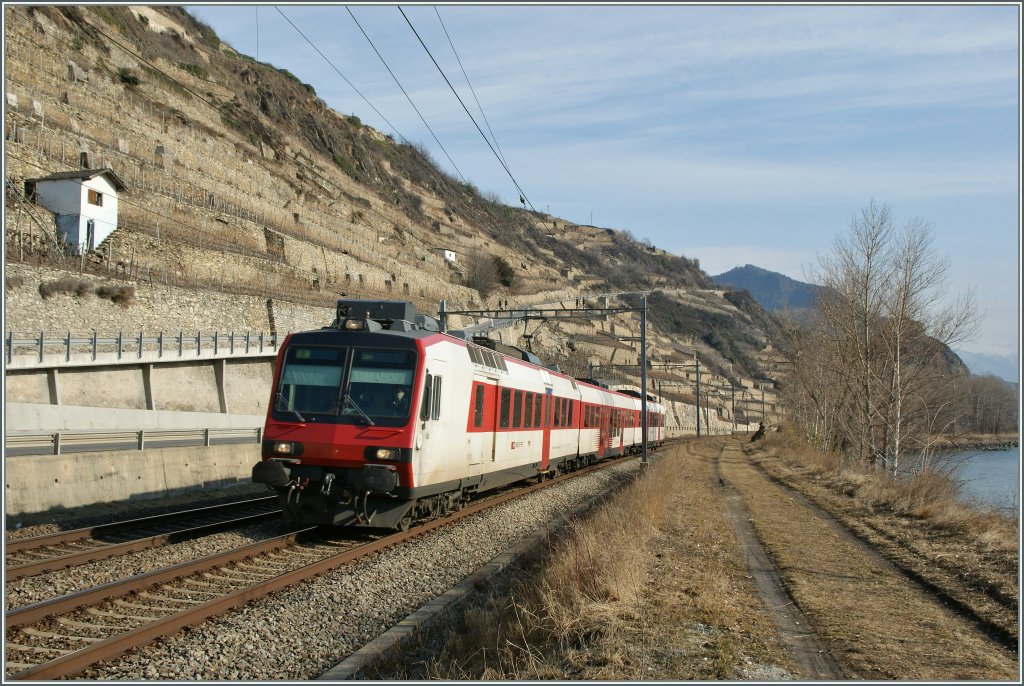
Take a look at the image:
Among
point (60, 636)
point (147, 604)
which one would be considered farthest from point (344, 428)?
point (60, 636)

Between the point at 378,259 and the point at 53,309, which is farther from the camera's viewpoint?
the point at 378,259

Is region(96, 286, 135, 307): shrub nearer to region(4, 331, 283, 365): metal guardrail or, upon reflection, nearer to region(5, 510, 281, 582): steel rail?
region(4, 331, 283, 365): metal guardrail

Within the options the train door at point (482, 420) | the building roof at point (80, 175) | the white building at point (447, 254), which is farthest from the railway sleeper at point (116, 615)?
the white building at point (447, 254)

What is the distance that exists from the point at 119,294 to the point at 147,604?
32.6m

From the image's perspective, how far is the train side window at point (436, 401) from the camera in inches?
539

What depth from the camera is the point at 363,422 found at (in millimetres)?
13016

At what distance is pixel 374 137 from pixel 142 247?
10284 centimetres

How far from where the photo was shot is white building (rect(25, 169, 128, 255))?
41.1 meters

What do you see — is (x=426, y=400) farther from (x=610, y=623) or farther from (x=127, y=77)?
(x=127, y=77)

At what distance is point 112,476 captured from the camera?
1761 cm

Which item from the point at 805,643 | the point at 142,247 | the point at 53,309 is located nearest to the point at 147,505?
the point at 805,643

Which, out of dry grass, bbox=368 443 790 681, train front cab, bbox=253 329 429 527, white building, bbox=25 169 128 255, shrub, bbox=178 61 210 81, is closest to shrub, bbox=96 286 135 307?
white building, bbox=25 169 128 255

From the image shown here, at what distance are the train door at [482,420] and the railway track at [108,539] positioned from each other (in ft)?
13.4

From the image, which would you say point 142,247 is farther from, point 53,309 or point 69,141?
point 53,309
